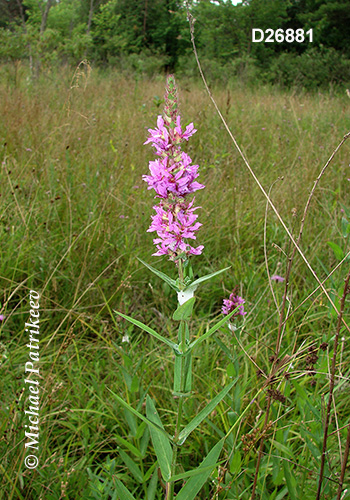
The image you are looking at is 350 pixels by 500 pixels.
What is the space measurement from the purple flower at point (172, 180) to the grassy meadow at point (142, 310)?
0.41 meters

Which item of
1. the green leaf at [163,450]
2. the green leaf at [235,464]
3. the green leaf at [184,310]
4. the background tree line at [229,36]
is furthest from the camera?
the background tree line at [229,36]

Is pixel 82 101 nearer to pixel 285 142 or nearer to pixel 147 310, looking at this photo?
pixel 285 142

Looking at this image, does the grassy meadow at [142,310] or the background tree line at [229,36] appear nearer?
the grassy meadow at [142,310]

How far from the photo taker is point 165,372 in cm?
172

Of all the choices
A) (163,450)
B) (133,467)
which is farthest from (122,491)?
(133,467)

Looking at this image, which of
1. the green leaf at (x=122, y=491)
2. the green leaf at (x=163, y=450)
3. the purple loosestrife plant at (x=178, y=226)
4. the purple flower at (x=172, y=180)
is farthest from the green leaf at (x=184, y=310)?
the green leaf at (x=122, y=491)

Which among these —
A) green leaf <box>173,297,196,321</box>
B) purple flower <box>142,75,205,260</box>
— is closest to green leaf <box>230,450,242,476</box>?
green leaf <box>173,297,196,321</box>

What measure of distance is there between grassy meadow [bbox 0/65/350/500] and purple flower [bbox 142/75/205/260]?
41cm

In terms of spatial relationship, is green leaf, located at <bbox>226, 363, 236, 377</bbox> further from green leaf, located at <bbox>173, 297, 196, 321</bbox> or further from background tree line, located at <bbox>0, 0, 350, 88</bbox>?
background tree line, located at <bbox>0, 0, 350, 88</bbox>

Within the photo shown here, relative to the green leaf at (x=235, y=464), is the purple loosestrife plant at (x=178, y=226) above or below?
above

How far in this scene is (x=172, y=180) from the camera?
0.88 metres

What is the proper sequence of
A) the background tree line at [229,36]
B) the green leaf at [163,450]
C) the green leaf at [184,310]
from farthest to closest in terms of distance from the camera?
the background tree line at [229,36] → the green leaf at [163,450] → the green leaf at [184,310]

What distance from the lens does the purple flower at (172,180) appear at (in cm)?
88

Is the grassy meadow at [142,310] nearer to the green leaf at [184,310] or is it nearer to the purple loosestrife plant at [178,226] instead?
the purple loosestrife plant at [178,226]
